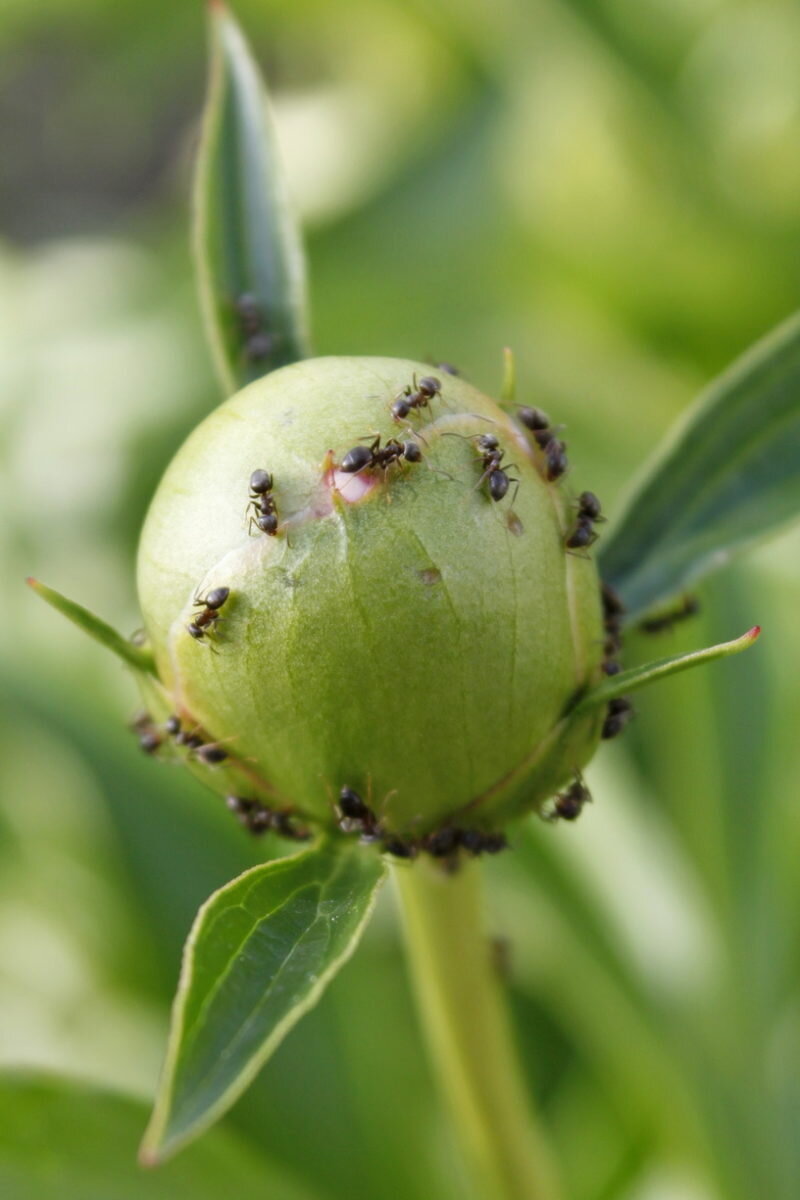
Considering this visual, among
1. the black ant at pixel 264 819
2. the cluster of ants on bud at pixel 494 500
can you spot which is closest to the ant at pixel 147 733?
the cluster of ants on bud at pixel 494 500

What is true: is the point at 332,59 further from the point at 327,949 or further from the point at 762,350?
the point at 327,949

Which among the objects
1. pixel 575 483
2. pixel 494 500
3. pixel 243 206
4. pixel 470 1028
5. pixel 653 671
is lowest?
pixel 470 1028

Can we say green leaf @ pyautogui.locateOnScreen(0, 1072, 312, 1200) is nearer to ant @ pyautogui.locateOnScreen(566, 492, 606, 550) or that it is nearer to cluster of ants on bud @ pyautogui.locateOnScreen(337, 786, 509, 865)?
cluster of ants on bud @ pyautogui.locateOnScreen(337, 786, 509, 865)

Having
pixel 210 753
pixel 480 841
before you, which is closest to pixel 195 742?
pixel 210 753

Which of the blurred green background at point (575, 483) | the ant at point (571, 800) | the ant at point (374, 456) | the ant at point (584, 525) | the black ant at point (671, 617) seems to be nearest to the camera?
the ant at point (374, 456)

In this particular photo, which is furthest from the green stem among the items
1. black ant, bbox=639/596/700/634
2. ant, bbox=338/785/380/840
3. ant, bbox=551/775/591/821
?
black ant, bbox=639/596/700/634

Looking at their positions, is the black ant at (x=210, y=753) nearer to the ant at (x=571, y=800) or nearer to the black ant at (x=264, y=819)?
the black ant at (x=264, y=819)

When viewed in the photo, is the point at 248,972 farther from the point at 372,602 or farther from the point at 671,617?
the point at 671,617
